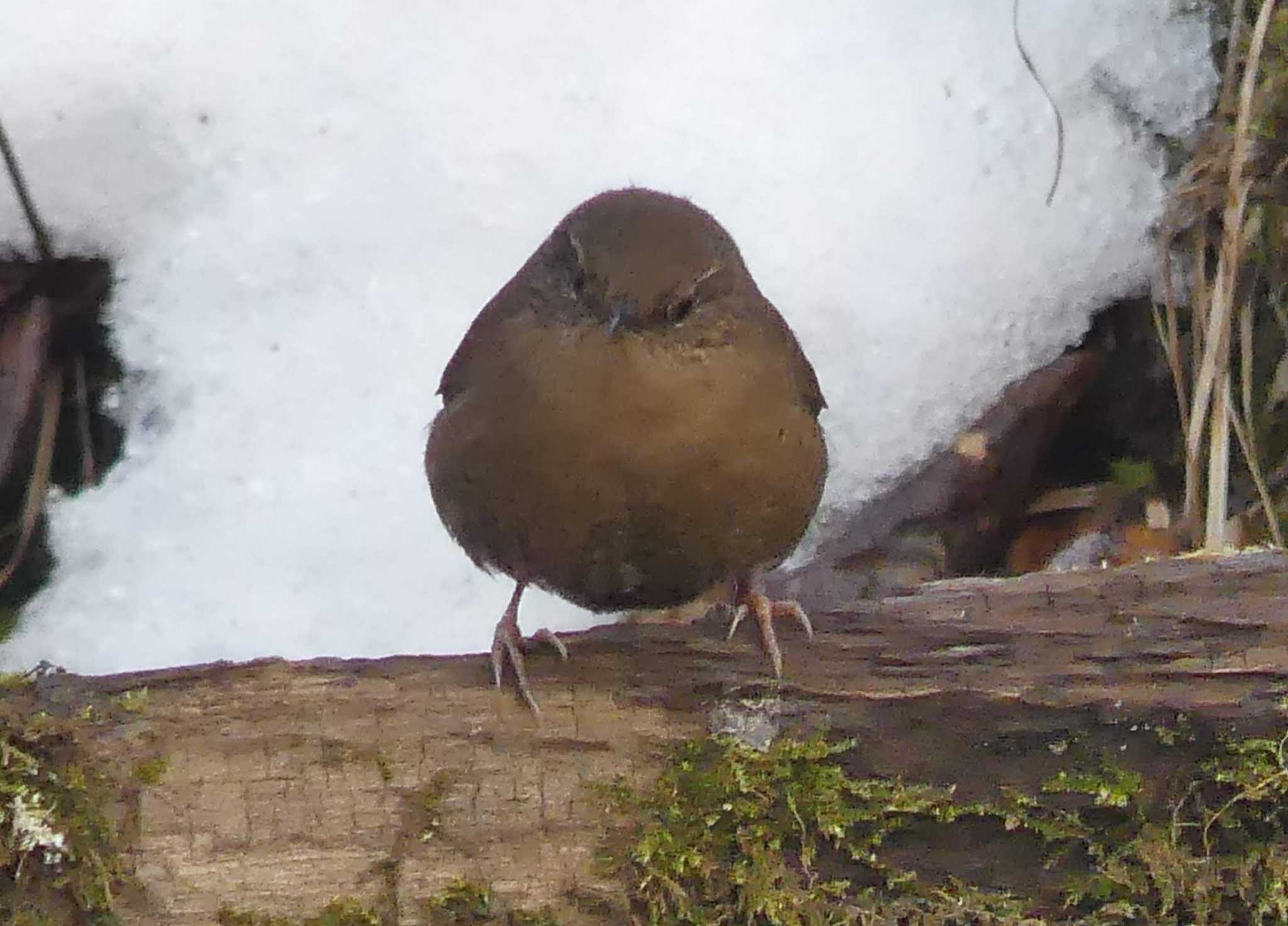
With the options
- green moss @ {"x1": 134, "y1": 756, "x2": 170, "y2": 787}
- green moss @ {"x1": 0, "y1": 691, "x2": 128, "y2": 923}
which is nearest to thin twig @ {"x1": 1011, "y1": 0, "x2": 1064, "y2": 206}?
green moss @ {"x1": 134, "y1": 756, "x2": 170, "y2": 787}

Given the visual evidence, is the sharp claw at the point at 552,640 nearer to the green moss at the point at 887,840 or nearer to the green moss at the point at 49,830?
the green moss at the point at 887,840

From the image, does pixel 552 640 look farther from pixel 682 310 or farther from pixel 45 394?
pixel 45 394

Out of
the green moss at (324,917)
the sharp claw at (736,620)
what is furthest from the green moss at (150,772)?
the sharp claw at (736,620)

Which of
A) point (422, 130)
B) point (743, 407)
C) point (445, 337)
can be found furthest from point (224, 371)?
Answer: point (743, 407)

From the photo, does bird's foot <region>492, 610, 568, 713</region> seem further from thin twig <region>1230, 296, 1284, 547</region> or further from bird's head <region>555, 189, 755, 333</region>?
thin twig <region>1230, 296, 1284, 547</region>

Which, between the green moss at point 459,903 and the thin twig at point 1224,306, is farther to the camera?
the thin twig at point 1224,306

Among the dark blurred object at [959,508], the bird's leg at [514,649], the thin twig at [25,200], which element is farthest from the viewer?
the thin twig at [25,200]

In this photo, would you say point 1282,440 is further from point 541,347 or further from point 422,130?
point 422,130
